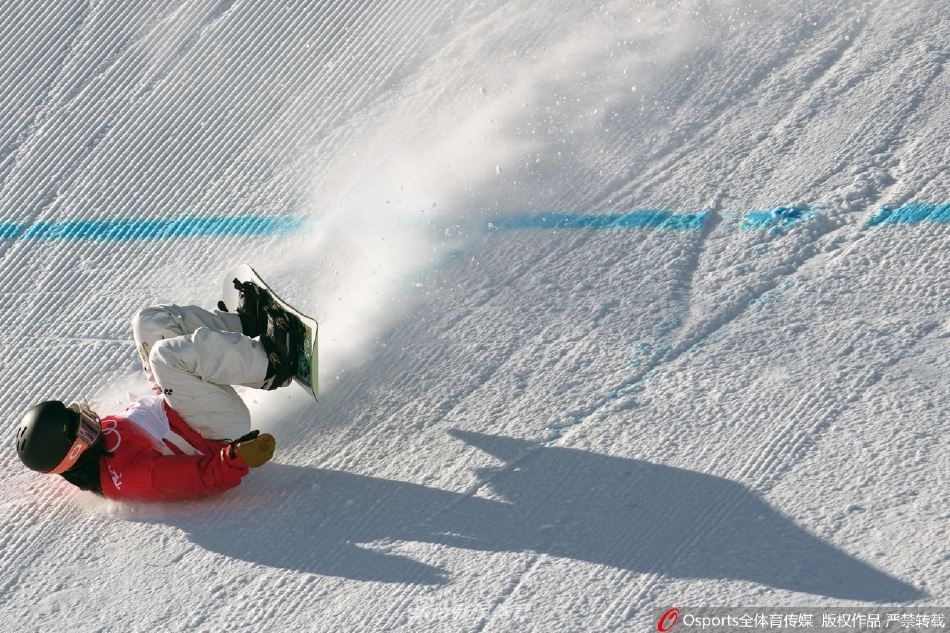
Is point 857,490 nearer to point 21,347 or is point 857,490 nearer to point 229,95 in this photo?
point 21,347

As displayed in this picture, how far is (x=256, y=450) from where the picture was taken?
10.8ft

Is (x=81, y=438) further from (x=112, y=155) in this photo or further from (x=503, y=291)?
(x=112, y=155)

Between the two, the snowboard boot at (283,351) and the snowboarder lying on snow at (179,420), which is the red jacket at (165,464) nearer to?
the snowboarder lying on snow at (179,420)

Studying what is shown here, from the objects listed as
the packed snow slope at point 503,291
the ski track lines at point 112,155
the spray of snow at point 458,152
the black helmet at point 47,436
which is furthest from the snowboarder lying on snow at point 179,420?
the ski track lines at point 112,155

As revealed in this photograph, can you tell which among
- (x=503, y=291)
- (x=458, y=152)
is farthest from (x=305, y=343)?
(x=458, y=152)

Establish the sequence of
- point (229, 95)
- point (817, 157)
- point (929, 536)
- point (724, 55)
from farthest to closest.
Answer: point (229, 95) → point (724, 55) → point (817, 157) → point (929, 536)

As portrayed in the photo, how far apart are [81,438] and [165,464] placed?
233 millimetres

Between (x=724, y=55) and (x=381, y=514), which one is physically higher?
(x=724, y=55)

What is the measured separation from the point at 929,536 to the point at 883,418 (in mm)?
421

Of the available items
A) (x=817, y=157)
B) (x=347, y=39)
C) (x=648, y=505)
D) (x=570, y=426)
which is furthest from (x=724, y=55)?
(x=648, y=505)

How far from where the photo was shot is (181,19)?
219 inches

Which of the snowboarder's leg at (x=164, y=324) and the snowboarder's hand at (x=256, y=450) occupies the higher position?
the snowboarder's leg at (x=164, y=324)

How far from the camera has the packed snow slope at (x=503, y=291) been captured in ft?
9.80

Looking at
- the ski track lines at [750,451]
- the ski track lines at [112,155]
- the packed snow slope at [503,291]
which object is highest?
the ski track lines at [112,155]
